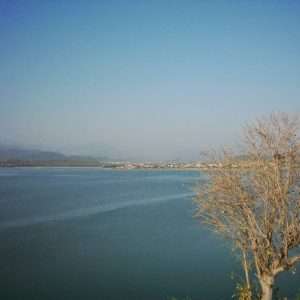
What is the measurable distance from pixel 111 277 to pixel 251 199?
11116 millimetres

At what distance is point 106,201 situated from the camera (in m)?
56.8

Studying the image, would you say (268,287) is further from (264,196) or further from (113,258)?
(113,258)

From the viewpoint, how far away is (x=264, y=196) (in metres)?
11.2

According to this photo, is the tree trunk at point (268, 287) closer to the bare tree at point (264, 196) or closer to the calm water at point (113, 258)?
the bare tree at point (264, 196)

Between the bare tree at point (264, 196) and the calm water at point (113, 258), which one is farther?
the calm water at point (113, 258)

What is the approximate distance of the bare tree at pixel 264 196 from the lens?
1087 centimetres

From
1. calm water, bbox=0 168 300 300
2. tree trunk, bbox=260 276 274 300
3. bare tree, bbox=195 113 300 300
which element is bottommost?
calm water, bbox=0 168 300 300

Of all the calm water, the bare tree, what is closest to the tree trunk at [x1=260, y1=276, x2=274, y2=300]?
the bare tree

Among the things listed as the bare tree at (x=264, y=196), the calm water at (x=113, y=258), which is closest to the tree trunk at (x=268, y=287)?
the bare tree at (x=264, y=196)

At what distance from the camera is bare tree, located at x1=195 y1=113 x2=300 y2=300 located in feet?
35.7

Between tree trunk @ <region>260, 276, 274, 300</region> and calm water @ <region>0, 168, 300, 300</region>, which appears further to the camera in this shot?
calm water @ <region>0, 168, 300, 300</region>

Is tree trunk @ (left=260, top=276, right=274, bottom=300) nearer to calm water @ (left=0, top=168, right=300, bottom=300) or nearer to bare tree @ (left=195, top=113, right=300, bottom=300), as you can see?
bare tree @ (left=195, top=113, right=300, bottom=300)

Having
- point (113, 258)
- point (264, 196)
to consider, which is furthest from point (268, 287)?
point (113, 258)

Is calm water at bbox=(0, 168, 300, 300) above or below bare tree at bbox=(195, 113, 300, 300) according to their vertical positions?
below
